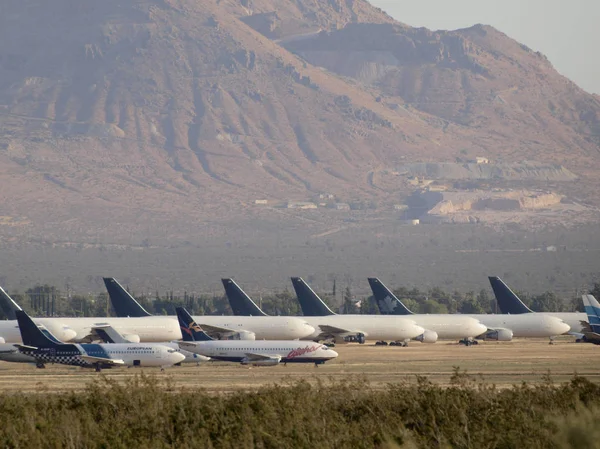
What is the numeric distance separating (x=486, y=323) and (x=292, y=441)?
86324 mm

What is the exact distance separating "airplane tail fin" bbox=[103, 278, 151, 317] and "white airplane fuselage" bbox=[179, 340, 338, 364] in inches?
1493

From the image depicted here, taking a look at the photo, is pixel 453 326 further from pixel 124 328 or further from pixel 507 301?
pixel 124 328

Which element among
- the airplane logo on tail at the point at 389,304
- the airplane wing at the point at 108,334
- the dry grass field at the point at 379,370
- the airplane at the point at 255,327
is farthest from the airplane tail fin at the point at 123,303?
the dry grass field at the point at 379,370

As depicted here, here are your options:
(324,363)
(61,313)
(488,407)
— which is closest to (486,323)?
(324,363)

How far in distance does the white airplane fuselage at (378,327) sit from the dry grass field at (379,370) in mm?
5159

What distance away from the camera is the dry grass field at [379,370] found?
68.1 metres

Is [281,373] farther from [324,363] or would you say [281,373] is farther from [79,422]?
[79,422]

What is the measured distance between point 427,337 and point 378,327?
18.0 ft

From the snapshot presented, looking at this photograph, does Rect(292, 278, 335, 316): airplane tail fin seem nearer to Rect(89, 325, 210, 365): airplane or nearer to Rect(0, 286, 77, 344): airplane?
Rect(0, 286, 77, 344): airplane

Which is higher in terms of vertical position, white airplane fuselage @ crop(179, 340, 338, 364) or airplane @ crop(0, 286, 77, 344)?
airplane @ crop(0, 286, 77, 344)

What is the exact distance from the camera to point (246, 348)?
84125mm

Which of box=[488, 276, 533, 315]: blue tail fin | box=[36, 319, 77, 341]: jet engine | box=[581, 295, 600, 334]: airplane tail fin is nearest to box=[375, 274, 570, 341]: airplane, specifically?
box=[488, 276, 533, 315]: blue tail fin

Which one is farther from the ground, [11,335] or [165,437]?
[11,335]

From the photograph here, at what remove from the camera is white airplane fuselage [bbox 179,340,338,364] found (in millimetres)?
84188
